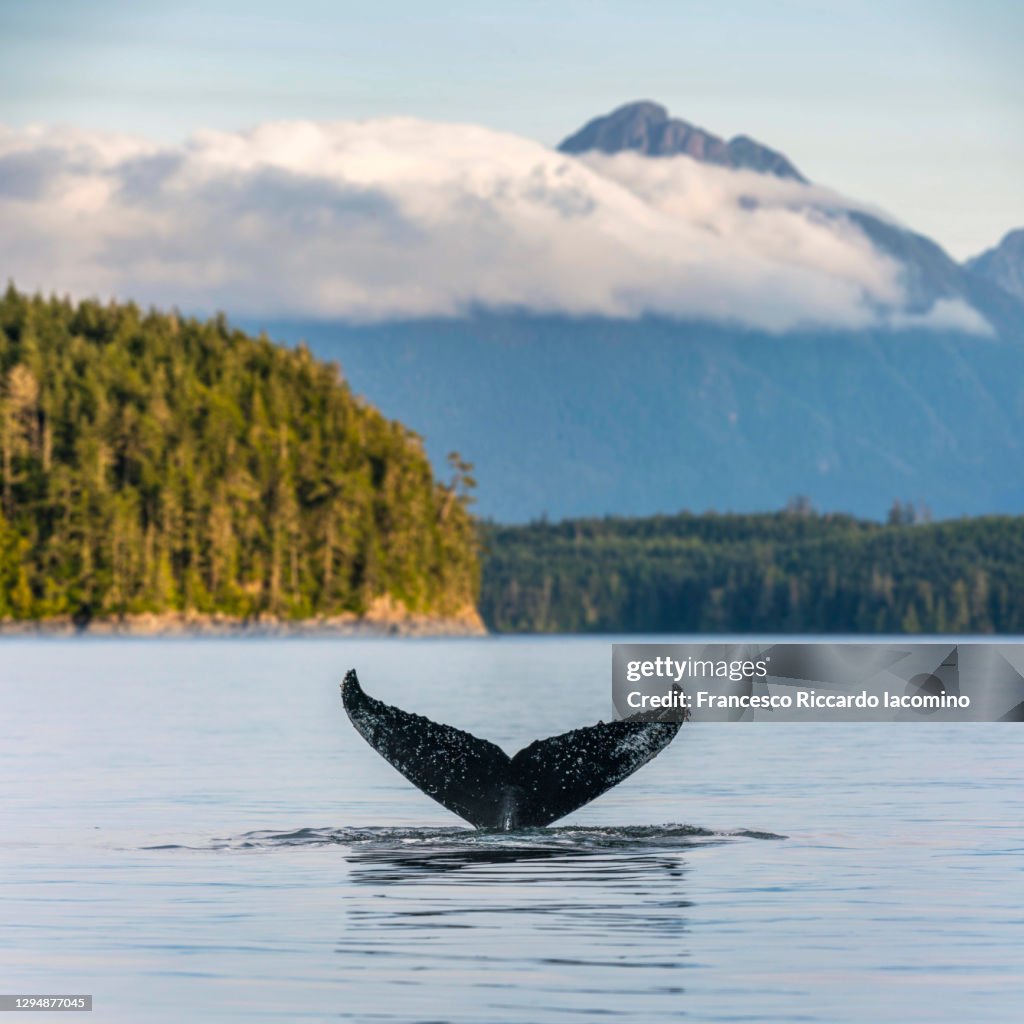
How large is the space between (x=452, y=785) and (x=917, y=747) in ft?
111

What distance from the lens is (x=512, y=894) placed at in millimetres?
25109

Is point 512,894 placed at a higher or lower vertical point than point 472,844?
lower

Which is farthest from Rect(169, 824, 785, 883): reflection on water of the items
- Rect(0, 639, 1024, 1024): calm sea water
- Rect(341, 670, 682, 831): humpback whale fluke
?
Rect(341, 670, 682, 831): humpback whale fluke

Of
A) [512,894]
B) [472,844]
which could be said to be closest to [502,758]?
[472,844]

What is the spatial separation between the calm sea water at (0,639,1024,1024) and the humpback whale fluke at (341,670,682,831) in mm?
756

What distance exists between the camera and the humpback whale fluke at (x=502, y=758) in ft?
88.4

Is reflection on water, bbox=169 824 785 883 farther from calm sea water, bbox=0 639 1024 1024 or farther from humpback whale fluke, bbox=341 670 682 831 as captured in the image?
humpback whale fluke, bbox=341 670 682 831

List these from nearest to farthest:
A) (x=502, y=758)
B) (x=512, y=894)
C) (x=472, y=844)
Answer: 1. (x=512, y=894)
2. (x=502, y=758)
3. (x=472, y=844)

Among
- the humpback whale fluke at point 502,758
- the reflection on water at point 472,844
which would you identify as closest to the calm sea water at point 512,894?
the reflection on water at point 472,844

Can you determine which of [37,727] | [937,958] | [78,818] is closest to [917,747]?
Answer: [37,727]

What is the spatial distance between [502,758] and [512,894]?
3.38 metres

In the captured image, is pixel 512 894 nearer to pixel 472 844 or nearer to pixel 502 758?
pixel 502 758

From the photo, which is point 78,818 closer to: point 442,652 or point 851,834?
point 851,834

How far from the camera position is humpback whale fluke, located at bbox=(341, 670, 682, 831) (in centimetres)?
2694
